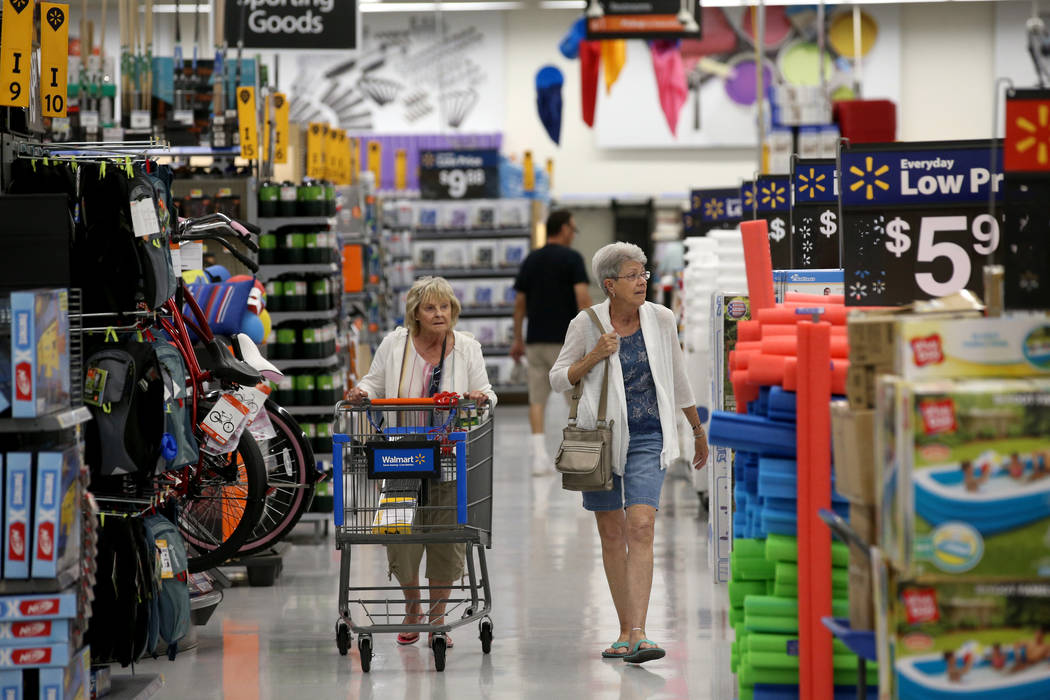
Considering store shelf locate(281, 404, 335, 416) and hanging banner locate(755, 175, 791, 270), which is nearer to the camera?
hanging banner locate(755, 175, 791, 270)

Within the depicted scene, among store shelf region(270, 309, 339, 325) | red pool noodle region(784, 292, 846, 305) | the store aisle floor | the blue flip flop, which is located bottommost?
the store aisle floor

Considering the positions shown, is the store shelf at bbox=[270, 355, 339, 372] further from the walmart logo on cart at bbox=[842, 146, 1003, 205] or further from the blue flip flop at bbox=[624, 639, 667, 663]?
the walmart logo on cart at bbox=[842, 146, 1003, 205]

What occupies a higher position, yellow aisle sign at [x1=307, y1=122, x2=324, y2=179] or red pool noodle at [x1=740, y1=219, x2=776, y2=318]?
yellow aisle sign at [x1=307, y1=122, x2=324, y2=179]

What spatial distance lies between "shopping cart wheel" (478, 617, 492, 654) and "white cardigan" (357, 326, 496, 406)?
96cm

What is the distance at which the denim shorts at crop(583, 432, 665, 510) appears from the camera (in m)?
5.34

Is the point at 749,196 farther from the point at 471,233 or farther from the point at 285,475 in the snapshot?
the point at 471,233

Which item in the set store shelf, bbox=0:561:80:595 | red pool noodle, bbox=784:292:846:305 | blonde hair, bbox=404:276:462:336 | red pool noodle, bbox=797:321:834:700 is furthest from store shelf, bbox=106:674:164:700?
red pool noodle, bbox=784:292:846:305

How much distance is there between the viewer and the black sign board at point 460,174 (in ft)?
55.7

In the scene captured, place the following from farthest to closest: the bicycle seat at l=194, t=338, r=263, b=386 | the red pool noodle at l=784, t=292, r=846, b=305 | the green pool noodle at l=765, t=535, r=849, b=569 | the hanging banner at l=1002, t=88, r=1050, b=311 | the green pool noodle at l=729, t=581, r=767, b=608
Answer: the bicycle seat at l=194, t=338, r=263, b=386
the red pool noodle at l=784, t=292, r=846, b=305
the green pool noodle at l=729, t=581, r=767, b=608
the green pool noodle at l=765, t=535, r=849, b=569
the hanging banner at l=1002, t=88, r=1050, b=311

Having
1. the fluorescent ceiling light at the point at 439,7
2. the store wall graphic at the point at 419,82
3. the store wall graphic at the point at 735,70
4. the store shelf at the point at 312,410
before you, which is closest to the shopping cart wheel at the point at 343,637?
the store shelf at the point at 312,410

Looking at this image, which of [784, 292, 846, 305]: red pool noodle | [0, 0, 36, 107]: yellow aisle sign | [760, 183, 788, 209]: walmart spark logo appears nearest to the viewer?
[0, 0, 36, 107]: yellow aisle sign

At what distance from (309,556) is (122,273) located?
Result: 12.0 ft

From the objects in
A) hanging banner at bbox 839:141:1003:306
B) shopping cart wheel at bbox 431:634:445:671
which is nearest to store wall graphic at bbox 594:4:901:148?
shopping cart wheel at bbox 431:634:445:671

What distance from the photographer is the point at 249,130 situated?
8.08 m
